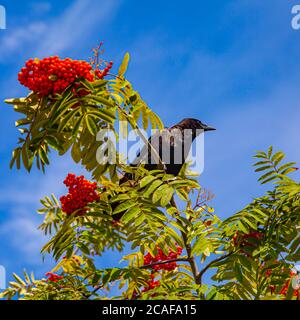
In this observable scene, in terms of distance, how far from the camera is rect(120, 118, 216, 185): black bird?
5698 millimetres

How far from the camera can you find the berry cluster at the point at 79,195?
16.4ft

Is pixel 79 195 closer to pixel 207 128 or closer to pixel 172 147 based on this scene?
pixel 172 147

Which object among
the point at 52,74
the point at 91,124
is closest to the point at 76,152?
the point at 91,124

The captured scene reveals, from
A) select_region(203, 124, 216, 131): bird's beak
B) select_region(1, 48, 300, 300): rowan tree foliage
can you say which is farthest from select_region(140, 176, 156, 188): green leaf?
select_region(203, 124, 216, 131): bird's beak

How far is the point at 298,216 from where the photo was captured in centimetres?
424

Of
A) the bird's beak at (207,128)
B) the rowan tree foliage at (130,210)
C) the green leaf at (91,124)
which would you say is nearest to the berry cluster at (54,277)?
the rowan tree foliage at (130,210)

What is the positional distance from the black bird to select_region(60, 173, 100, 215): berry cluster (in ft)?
1.97

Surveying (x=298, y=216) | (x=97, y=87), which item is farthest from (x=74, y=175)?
(x=298, y=216)

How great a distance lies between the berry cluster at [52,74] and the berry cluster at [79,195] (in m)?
0.90

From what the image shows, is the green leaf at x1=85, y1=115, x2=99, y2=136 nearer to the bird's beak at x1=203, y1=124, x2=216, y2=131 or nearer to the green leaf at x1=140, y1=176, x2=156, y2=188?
the green leaf at x1=140, y1=176, x2=156, y2=188

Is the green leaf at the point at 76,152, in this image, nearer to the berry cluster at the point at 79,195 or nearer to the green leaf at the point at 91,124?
the berry cluster at the point at 79,195

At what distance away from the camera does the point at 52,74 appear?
4465 mm

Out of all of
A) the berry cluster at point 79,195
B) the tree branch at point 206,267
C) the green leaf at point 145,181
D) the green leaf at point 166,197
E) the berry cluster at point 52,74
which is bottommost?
the tree branch at point 206,267
